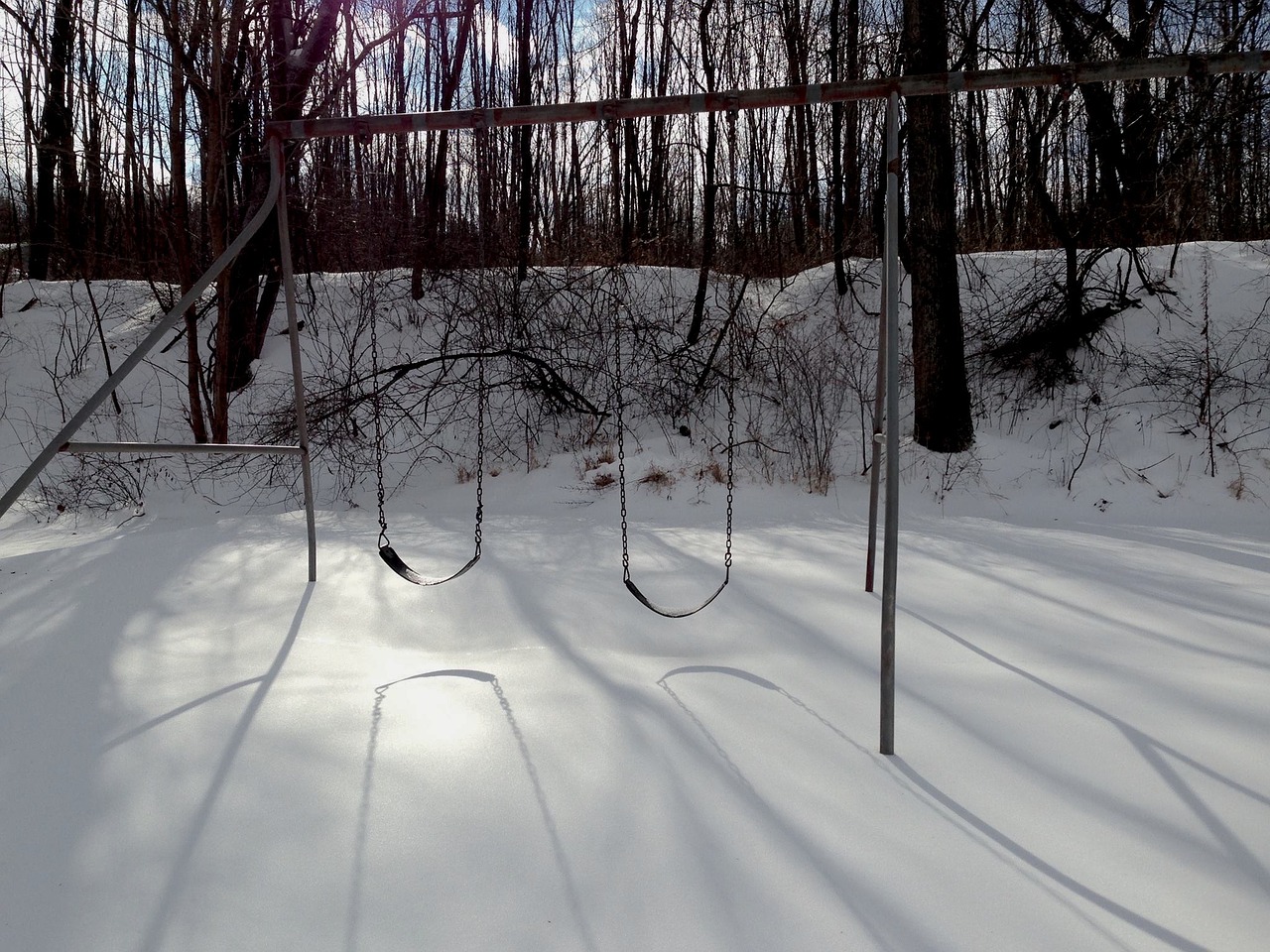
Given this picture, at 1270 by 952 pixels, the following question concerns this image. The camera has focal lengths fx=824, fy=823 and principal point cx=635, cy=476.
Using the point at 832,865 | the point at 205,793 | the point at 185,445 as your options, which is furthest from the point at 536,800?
the point at 185,445

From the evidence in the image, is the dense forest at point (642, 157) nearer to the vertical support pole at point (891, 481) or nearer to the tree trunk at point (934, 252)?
the tree trunk at point (934, 252)

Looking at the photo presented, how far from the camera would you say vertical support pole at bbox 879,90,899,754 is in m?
2.29

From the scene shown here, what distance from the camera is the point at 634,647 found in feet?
10.3

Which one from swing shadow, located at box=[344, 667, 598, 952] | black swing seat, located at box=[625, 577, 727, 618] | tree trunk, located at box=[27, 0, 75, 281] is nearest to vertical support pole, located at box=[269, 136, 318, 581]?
swing shadow, located at box=[344, 667, 598, 952]

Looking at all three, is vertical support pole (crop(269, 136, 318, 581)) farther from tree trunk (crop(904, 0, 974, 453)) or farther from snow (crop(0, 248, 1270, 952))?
tree trunk (crop(904, 0, 974, 453))

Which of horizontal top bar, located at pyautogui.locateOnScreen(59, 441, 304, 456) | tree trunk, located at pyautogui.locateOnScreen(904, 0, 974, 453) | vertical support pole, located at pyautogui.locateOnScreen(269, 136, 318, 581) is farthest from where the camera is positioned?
tree trunk, located at pyautogui.locateOnScreen(904, 0, 974, 453)

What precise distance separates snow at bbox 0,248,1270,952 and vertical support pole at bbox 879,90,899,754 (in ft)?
0.52

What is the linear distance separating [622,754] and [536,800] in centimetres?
31

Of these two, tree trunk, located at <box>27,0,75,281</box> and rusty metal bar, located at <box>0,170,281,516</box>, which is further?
tree trunk, located at <box>27,0,75,281</box>

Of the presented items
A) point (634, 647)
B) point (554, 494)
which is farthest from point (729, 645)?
point (554, 494)

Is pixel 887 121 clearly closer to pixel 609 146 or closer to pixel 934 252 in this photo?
pixel 934 252

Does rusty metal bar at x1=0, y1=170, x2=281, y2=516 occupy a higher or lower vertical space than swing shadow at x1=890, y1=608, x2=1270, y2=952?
higher

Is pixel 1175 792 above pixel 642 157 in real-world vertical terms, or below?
below

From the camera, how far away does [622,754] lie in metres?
2.28
